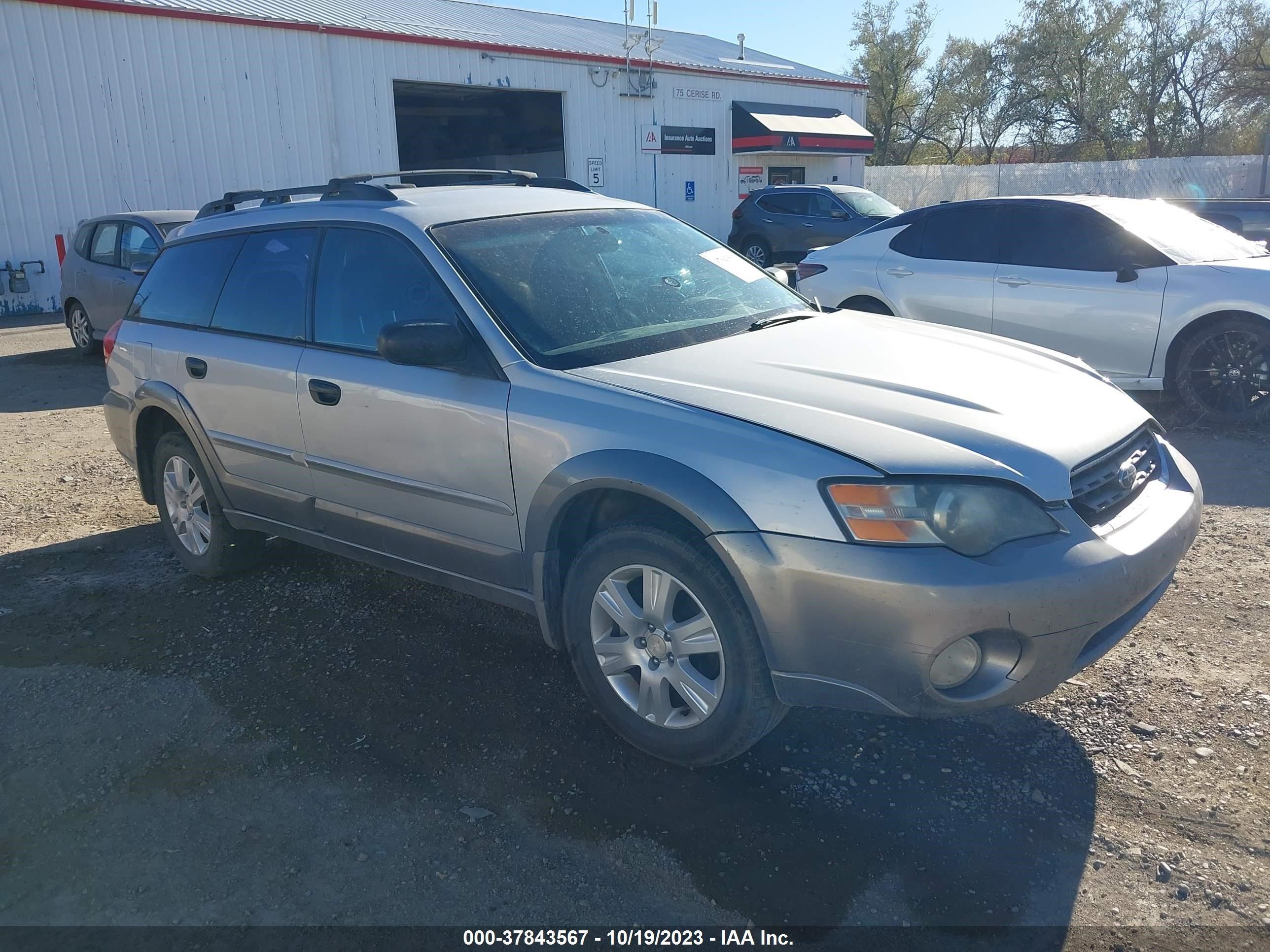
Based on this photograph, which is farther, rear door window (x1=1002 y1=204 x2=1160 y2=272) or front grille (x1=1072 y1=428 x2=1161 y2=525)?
rear door window (x1=1002 y1=204 x2=1160 y2=272)

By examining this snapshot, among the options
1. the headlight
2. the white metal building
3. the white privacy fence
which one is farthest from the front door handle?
the white privacy fence

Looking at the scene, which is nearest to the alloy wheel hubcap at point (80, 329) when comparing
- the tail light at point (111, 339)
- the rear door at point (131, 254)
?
the rear door at point (131, 254)

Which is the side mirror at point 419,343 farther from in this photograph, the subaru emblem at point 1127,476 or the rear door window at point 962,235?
the rear door window at point 962,235

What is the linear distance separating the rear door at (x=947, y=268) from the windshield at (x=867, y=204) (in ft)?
33.1

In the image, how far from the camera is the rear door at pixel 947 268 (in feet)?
24.7

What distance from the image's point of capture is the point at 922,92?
45812 millimetres

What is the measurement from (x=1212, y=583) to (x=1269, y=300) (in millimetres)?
3024

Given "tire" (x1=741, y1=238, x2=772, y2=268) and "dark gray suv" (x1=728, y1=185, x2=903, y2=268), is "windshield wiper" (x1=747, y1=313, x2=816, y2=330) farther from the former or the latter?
"tire" (x1=741, y1=238, x2=772, y2=268)

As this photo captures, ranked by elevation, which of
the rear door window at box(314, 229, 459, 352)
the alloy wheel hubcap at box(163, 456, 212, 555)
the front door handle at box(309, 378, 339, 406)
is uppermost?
the rear door window at box(314, 229, 459, 352)

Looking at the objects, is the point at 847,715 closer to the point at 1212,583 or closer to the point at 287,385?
the point at 1212,583

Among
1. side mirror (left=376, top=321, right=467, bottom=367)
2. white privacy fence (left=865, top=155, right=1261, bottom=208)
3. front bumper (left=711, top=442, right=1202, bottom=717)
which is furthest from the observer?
white privacy fence (left=865, top=155, right=1261, bottom=208)

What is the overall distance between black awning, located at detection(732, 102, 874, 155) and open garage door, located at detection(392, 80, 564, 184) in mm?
4958

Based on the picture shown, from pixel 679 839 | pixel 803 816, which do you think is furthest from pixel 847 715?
pixel 679 839

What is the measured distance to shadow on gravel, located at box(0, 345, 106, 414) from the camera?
368 inches
